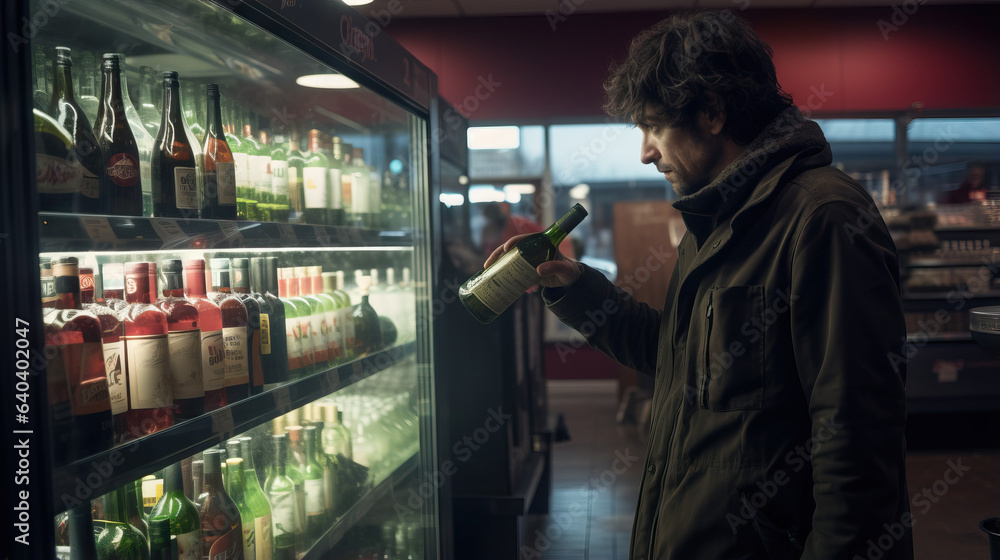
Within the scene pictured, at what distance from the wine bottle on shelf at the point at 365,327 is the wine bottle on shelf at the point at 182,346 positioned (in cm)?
87

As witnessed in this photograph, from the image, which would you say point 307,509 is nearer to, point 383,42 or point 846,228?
point 383,42

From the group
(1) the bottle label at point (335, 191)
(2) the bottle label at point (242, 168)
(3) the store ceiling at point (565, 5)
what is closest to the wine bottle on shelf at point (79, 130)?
(2) the bottle label at point (242, 168)

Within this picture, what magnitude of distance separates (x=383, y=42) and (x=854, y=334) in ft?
4.58

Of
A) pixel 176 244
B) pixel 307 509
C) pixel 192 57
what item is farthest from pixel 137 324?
pixel 307 509

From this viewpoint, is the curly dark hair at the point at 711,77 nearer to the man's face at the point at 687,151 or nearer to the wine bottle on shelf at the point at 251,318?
the man's face at the point at 687,151

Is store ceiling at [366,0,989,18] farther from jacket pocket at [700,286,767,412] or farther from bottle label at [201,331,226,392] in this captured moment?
jacket pocket at [700,286,767,412]

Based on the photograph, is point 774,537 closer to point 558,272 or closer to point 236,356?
point 558,272

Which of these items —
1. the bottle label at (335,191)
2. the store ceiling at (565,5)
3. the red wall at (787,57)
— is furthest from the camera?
the red wall at (787,57)

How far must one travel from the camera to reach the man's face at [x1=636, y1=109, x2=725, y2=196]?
129cm

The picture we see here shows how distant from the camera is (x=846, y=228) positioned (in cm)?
103

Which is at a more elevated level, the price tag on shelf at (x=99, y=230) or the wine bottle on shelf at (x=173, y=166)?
the wine bottle on shelf at (x=173, y=166)

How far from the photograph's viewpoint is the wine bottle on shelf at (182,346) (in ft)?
4.16

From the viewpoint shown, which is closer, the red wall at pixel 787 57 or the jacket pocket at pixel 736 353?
the jacket pocket at pixel 736 353

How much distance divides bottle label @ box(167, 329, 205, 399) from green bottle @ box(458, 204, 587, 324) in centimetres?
63
